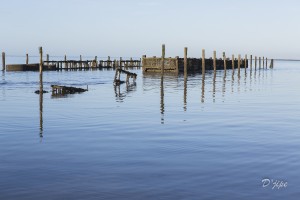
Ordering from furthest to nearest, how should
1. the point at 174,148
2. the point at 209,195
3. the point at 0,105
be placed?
the point at 0,105, the point at 174,148, the point at 209,195

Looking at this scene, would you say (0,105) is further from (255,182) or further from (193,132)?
(255,182)

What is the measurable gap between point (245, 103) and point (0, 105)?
11870mm

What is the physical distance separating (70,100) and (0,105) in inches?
140

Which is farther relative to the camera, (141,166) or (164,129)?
(164,129)

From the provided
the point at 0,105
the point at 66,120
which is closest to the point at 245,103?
the point at 66,120

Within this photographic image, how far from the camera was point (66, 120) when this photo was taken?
15617mm

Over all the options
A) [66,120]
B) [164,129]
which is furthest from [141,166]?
[66,120]

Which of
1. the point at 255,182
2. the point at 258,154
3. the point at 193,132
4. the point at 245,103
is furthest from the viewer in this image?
the point at 245,103

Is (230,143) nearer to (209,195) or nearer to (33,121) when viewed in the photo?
(209,195)

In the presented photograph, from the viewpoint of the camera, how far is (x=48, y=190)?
7.04m

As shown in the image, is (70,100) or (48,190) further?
(70,100)

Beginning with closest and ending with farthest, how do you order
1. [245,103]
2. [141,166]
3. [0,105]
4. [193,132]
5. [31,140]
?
[141,166] < [31,140] < [193,132] < [0,105] < [245,103]

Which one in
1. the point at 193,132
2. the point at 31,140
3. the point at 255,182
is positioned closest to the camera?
the point at 255,182

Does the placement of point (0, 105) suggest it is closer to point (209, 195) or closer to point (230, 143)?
point (230, 143)
